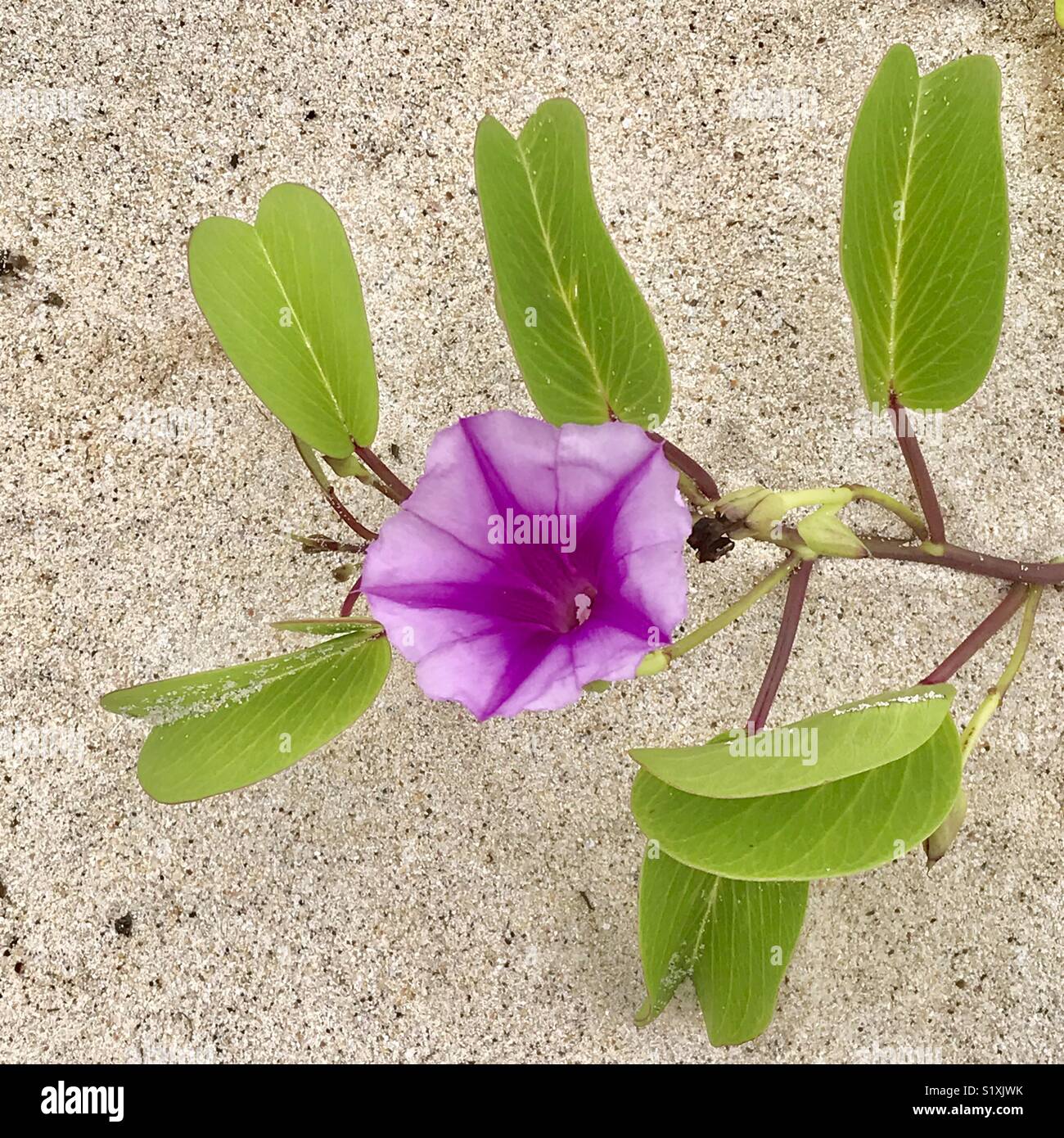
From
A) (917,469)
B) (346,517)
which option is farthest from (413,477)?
(917,469)

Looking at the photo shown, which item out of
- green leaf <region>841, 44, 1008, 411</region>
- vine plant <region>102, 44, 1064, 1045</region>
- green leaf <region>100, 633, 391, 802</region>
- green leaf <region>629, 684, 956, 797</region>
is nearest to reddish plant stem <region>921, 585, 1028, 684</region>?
vine plant <region>102, 44, 1064, 1045</region>

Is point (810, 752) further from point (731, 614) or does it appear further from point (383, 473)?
point (383, 473)

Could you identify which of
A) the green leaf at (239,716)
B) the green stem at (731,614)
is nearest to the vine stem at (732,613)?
the green stem at (731,614)

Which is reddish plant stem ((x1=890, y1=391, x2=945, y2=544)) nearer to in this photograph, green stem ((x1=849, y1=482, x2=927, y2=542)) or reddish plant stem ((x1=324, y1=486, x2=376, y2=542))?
green stem ((x1=849, y1=482, x2=927, y2=542))

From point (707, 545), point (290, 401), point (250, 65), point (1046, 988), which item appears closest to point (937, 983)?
point (1046, 988)

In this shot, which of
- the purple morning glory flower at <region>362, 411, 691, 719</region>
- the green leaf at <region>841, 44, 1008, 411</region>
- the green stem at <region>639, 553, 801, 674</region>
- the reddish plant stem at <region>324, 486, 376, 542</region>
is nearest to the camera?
the purple morning glory flower at <region>362, 411, 691, 719</region>

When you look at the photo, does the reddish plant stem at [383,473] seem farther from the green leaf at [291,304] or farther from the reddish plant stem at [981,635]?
the reddish plant stem at [981,635]
